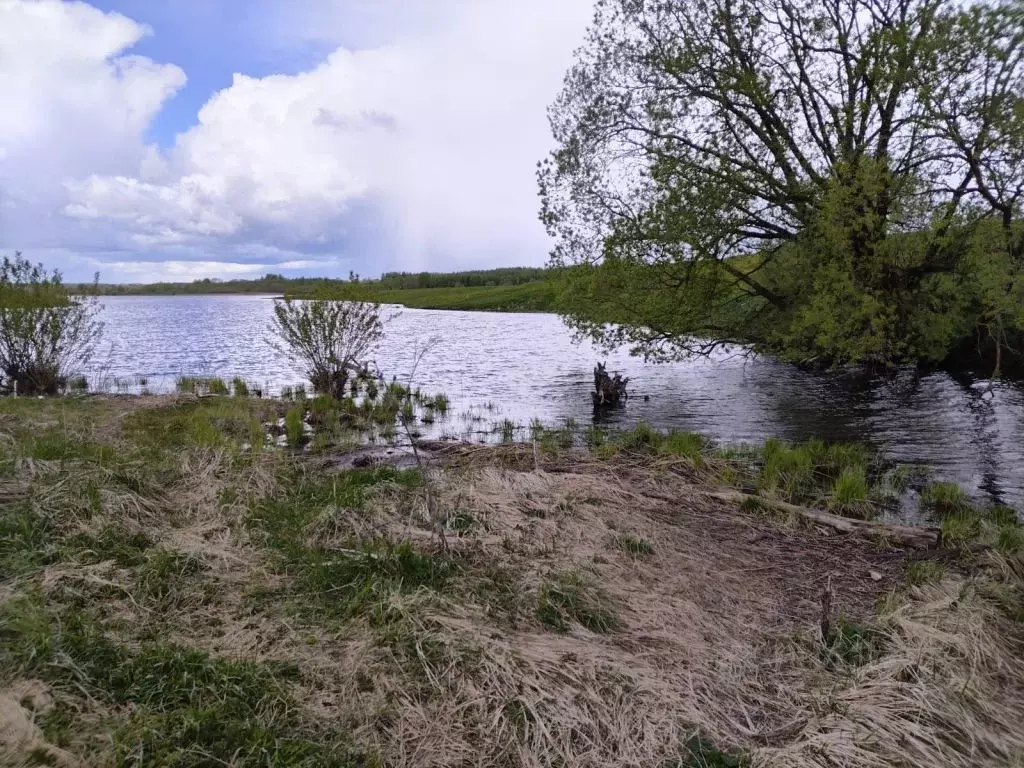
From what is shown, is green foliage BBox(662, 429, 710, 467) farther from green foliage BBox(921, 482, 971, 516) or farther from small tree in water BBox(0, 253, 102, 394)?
small tree in water BBox(0, 253, 102, 394)

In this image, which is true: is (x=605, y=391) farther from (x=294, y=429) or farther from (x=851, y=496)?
(x=851, y=496)

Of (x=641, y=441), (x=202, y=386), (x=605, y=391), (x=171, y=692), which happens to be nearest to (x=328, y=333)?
(x=202, y=386)

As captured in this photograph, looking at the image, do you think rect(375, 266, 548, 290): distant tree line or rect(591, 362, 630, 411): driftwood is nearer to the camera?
rect(591, 362, 630, 411): driftwood

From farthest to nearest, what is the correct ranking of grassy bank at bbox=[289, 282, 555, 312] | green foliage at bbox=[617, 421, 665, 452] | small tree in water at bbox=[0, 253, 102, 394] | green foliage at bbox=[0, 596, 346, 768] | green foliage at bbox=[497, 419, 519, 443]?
grassy bank at bbox=[289, 282, 555, 312]
small tree in water at bbox=[0, 253, 102, 394]
green foliage at bbox=[497, 419, 519, 443]
green foliage at bbox=[617, 421, 665, 452]
green foliage at bbox=[0, 596, 346, 768]

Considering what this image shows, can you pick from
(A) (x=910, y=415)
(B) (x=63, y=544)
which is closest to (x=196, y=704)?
(B) (x=63, y=544)

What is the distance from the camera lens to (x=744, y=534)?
6602 millimetres

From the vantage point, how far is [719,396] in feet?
61.2

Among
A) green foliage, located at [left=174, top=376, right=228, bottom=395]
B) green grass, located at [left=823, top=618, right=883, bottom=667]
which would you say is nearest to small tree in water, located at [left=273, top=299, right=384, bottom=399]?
green foliage, located at [left=174, top=376, right=228, bottom=395]

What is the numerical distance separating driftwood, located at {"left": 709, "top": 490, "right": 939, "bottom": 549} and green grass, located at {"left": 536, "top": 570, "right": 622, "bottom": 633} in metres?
3.50

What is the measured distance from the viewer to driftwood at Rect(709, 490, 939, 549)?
255 inches

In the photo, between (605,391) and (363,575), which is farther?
(605,391)

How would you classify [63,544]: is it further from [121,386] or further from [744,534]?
[121,386]

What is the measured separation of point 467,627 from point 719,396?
52.3 feet

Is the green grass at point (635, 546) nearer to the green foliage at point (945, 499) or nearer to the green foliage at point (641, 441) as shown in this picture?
the green foliage at point (641, 441)
